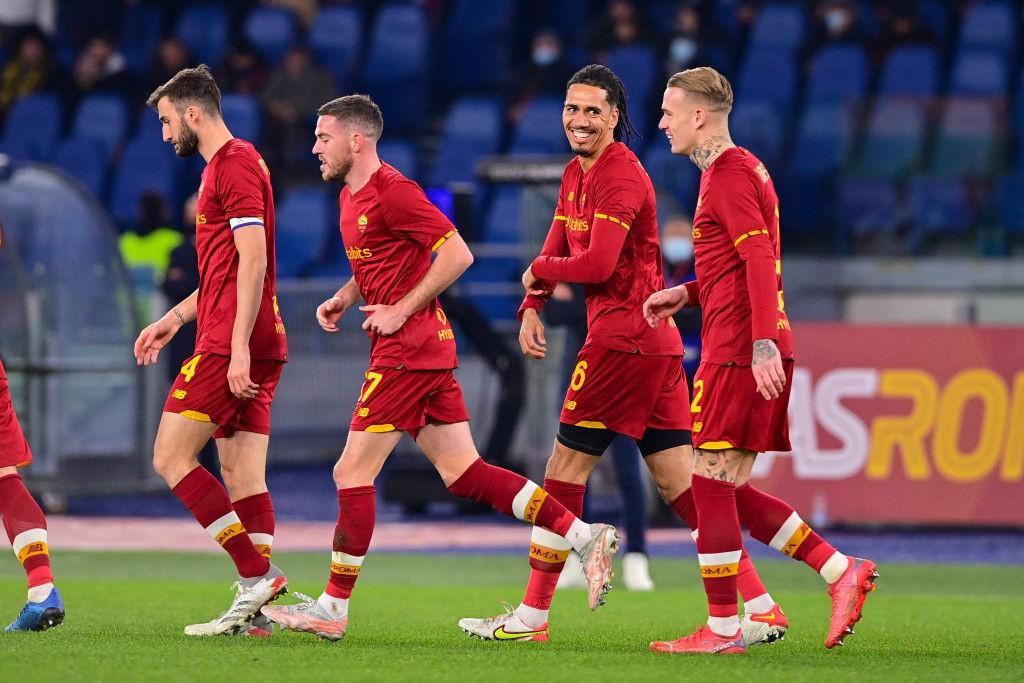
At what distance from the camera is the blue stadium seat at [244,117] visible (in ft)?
60.6

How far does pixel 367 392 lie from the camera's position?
6746mm

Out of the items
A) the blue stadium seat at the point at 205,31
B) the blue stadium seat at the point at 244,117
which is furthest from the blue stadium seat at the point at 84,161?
the blue stadium seat at the point at 205,31

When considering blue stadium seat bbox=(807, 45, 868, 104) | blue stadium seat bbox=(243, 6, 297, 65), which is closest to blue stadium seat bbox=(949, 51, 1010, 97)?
blue stadium seat bbox=(807, 45, 868, 104)

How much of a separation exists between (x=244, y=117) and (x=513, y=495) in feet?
41.0

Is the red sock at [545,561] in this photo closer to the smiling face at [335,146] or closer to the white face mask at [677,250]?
the smiling face at [335,146]

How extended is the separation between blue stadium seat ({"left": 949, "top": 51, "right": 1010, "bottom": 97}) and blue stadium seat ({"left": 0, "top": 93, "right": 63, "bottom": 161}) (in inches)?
391

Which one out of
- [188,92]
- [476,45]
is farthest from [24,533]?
[476,45]

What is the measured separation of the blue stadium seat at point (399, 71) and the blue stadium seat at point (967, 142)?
6596mm

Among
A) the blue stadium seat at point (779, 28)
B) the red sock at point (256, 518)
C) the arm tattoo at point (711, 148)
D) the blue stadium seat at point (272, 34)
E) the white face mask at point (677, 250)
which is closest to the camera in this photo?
the arm tattoo at point (711, 148)

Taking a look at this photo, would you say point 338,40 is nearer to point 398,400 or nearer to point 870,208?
point 870,208

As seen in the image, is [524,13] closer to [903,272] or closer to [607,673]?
[903,272]

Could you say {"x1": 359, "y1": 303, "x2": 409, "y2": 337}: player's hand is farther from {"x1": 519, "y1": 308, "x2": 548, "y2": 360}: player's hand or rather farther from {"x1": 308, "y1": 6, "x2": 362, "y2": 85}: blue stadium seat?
{"x1": 308, "y1": 6, "x2": 362, "y2": 85}: blue stadium seat

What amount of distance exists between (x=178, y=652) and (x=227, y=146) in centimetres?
203

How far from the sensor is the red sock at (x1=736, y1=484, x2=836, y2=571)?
668 cm
